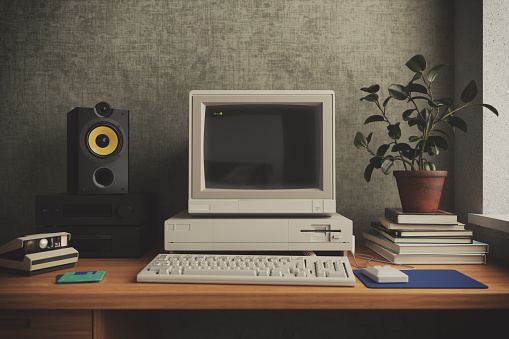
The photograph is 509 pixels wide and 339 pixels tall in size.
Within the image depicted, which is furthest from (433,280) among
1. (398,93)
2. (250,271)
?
(398,93)

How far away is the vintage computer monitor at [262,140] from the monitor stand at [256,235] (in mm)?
98

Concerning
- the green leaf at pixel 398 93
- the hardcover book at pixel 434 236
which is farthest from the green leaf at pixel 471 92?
the hardcover book at pixel 434 236

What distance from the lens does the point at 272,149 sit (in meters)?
1.02

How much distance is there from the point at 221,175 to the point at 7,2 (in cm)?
116

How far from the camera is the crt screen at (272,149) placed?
1021mm

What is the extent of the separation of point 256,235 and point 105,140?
580mm

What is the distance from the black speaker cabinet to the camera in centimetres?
104

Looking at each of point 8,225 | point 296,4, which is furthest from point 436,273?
point 8,225

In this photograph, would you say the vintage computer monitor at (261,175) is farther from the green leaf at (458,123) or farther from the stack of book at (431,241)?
the green leaf at (458,123)

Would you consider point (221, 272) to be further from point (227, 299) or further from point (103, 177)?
point (103, 177)

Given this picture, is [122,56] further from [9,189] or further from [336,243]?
[336,243]

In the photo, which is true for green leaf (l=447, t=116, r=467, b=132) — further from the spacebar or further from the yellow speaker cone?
the yellow speaker cone

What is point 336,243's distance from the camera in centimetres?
97

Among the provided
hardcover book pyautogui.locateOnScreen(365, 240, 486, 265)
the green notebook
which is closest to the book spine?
hardcover book pyautogui.locateOnScreen(365, 240, 486, 265)
